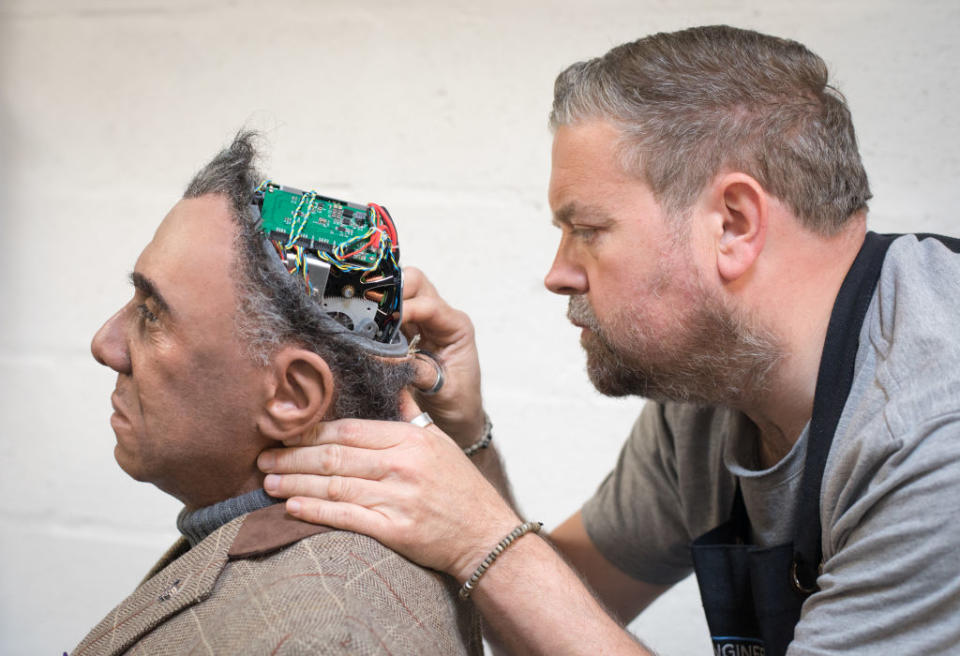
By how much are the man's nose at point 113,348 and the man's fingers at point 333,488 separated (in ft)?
0.85

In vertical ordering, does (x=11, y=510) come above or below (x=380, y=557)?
below

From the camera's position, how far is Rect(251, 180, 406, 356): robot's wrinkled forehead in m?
0.98

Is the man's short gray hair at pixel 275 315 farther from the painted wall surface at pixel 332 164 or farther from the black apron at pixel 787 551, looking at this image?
the painted wall surface at pixel 332 164

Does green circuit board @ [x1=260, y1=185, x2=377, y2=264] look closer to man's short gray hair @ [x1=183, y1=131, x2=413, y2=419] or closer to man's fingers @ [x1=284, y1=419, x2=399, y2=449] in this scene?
man's short gray hair @ [x1=183, y1=131, x2=413, y2=419]

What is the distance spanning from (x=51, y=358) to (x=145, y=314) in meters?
1.18

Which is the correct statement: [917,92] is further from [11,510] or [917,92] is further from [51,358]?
[11,510]

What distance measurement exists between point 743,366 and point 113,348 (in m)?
0.86

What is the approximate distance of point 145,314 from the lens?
1000 mm

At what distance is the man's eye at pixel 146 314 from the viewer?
989 mm

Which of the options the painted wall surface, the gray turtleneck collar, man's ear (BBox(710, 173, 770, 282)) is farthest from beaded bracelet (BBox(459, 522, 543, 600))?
the painted wall surface

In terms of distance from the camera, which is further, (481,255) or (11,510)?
(11,510)

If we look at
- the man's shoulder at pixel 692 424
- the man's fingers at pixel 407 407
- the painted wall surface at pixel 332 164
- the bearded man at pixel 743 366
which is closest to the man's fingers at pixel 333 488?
the bearded man at pixel 743 366


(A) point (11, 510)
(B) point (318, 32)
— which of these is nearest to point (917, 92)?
(B) point (318, 32)

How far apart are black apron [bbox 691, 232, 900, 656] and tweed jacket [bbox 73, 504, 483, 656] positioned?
471 mm
